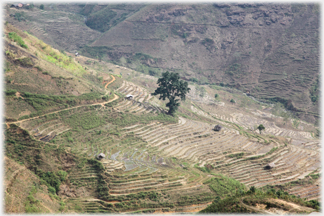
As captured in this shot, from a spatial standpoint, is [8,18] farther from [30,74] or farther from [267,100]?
[267,100]

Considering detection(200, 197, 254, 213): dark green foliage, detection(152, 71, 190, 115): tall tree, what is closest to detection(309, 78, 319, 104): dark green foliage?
detection(152, 71, 190, 115): tall tree

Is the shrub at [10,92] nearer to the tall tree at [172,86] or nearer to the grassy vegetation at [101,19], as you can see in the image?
the tall tree at [172,86]

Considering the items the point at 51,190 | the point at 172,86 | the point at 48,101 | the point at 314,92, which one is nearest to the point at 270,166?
the point at 172,86

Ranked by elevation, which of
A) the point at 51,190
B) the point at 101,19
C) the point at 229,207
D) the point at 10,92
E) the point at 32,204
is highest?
the point at 101,19

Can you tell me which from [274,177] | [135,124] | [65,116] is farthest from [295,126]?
[65,116]

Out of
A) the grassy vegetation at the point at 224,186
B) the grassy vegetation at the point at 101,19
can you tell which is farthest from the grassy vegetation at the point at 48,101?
the grassy vegetation at the point at 101,19

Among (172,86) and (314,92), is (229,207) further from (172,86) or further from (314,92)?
(314,92)

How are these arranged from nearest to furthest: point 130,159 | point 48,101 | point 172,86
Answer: point 130,159, point 48,101, point 172,86
